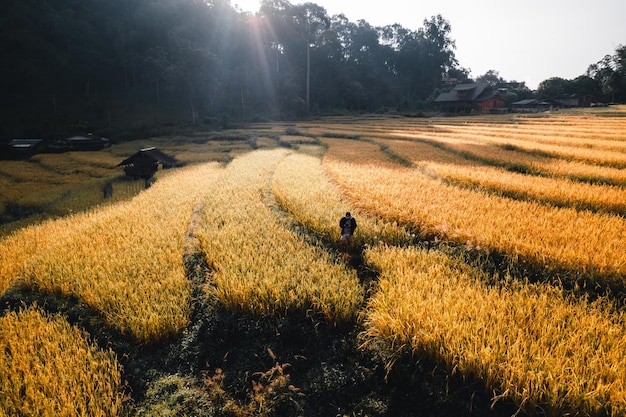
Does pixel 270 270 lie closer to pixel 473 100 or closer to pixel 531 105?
pixel 473 100

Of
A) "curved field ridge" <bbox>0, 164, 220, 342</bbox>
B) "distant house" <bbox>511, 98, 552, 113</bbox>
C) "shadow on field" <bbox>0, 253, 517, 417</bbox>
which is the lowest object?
"shadow on field" <bbox>0, 253, 517, 417</bbox>

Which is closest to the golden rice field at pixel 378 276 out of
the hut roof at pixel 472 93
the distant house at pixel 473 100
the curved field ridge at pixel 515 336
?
the curved field ridge at pixel 515 336

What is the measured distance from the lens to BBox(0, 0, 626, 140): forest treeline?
3669 cm

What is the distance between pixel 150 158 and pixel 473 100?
45.5 meters

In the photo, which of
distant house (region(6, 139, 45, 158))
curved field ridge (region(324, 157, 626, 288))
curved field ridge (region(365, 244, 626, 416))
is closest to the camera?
curved field ridge (region(365, 244, 626, 416))

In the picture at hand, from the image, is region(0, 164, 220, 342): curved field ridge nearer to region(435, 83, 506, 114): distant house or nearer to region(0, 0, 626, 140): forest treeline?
region(0, 0, 626, 140): forest treeline

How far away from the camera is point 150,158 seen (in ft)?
47.6

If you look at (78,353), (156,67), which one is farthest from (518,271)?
(156,67)

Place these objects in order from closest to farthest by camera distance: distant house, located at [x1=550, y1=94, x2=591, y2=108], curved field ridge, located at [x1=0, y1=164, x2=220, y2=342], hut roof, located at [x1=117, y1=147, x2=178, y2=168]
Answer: curved field ridge, located at [x1=0, y1=164, x2=220, y2=342]
hut roof, located at [x1=117, y1=147, x2=178, y2=168]
distant house, located at [x1=550, y1=94, x2=591, y2=108]

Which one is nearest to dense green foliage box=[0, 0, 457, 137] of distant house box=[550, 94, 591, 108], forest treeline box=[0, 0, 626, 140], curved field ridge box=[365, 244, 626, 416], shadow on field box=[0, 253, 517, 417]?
forest treeline box=[0, 0, 626, 140]

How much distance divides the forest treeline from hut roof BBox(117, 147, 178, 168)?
22.1 metres

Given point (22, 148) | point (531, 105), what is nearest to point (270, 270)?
point (22, 148)

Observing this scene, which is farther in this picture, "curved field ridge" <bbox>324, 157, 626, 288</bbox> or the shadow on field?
"curved field ridge" <bbox>324, 157, 626, 288</bbox>

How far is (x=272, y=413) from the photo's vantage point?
2.70 meters
